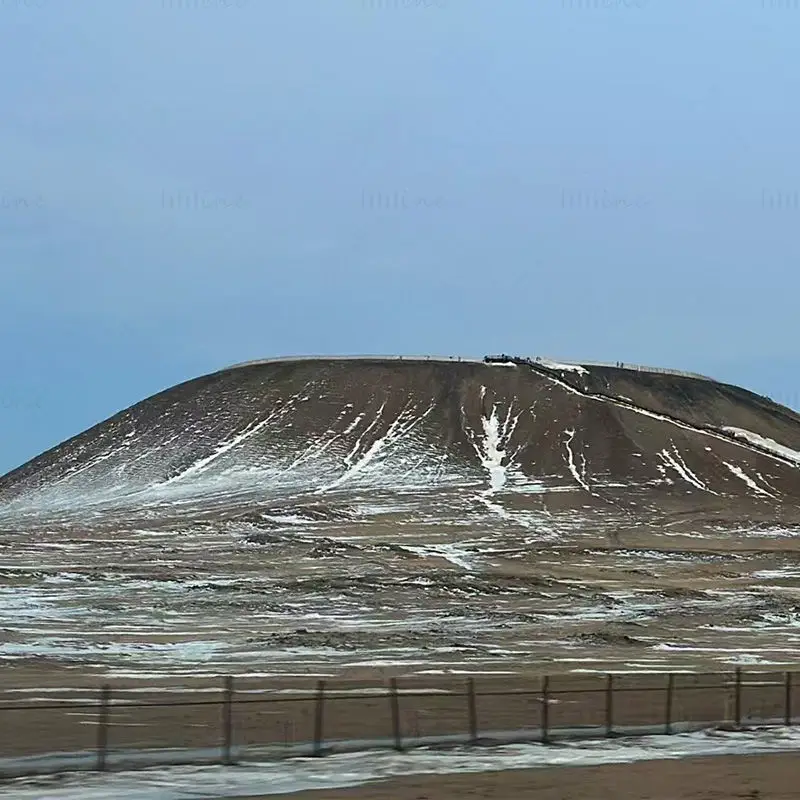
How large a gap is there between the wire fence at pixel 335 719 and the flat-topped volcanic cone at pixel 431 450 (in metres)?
52.4

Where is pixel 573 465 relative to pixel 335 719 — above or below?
above

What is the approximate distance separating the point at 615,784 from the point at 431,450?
8545 cm

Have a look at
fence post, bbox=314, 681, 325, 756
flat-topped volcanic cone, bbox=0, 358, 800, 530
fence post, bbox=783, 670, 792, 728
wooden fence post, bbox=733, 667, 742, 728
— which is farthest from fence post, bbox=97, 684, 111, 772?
flat-topped volcanic cone, bbox=0, 358, 800, 530

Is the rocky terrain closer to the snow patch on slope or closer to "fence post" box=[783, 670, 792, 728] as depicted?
the snow patch on slope

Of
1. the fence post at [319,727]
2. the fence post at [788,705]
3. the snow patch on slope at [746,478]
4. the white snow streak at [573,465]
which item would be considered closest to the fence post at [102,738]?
the fence post at [319,727]

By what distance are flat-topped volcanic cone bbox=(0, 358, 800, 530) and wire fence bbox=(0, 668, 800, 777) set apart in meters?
52.4

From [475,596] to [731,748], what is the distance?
28458 millimetres

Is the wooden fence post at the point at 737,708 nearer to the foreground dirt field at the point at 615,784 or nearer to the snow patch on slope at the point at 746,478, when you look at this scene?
the foreground dirt field at the point at 615,784

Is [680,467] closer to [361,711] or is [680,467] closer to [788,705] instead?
[788,705]

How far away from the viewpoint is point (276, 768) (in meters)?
18.2

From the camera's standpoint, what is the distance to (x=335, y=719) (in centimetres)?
2147

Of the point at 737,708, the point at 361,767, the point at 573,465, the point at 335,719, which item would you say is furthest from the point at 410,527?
the point at 361,767

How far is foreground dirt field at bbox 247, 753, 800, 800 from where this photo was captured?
54.7 feet

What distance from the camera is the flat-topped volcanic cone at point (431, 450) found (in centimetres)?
8512
